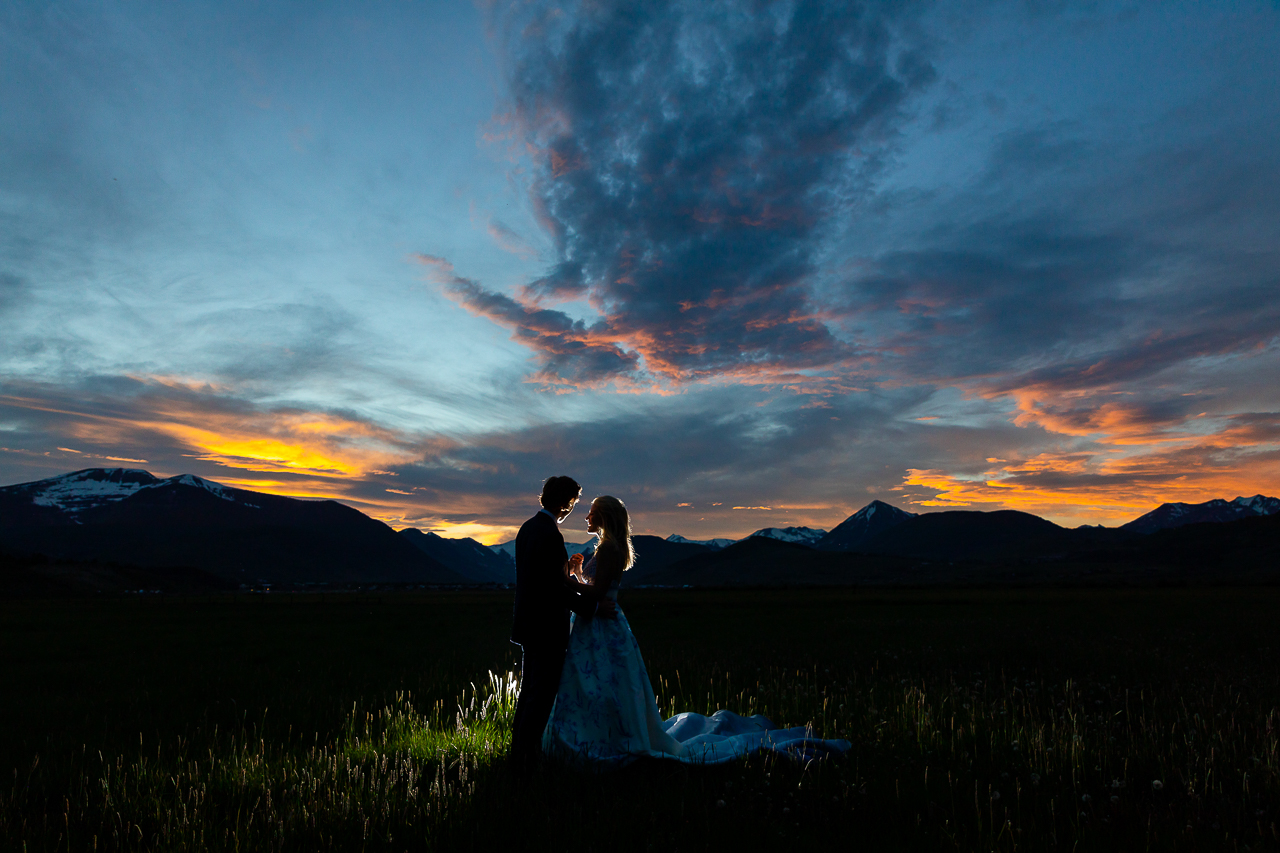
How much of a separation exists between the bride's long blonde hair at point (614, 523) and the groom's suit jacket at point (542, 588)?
1.78 ft

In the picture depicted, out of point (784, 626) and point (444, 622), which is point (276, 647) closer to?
point (444, 622)

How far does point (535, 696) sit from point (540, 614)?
0.94 m

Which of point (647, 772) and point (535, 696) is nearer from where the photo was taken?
point (647, 772)

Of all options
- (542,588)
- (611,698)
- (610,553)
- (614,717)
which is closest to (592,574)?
(610,553)

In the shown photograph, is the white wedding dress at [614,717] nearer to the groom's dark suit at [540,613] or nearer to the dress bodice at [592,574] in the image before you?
the dress bodice at [592,574]

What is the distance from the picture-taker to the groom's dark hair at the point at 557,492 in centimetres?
729

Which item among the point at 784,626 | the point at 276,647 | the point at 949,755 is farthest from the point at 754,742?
the point at 784,626

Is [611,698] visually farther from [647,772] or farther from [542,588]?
[542,588]

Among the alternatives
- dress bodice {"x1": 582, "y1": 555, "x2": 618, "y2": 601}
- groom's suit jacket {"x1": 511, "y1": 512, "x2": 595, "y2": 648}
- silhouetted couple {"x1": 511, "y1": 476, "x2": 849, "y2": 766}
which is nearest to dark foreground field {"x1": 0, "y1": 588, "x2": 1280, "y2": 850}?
silhouetted couple {"x1": 511, "y1": 476, "x2": 849, "y2": 766}

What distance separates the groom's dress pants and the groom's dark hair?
1650 millimetres

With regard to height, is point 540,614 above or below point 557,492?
below

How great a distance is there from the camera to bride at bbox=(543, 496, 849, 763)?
6992mm

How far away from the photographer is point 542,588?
23.0ft

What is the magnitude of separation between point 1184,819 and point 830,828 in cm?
324
